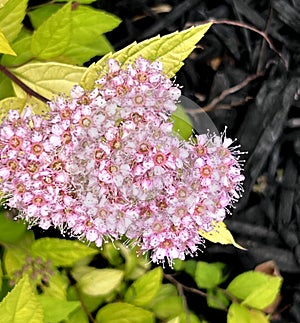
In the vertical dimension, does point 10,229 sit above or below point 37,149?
below

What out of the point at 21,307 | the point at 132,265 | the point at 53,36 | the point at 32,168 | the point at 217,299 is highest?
the point at 53,36

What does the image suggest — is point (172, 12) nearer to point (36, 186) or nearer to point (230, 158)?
point (230, 158)

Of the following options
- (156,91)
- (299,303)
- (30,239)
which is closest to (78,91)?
(156,91)

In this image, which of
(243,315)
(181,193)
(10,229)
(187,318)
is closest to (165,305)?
(187,318)

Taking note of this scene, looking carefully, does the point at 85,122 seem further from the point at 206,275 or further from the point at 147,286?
the point at 206,275

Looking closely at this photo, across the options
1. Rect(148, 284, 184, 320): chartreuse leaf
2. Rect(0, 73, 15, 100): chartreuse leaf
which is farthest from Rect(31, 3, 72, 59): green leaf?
Rect(148, 284, 184, 320): chartreuse leaf
